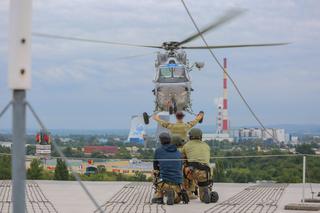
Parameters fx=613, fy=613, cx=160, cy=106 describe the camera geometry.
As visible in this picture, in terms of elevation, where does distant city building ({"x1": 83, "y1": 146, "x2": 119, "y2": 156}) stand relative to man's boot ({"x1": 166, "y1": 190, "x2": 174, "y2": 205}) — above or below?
below

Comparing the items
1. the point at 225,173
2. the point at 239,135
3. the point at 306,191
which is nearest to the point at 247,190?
the point at 306,191

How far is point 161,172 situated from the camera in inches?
385

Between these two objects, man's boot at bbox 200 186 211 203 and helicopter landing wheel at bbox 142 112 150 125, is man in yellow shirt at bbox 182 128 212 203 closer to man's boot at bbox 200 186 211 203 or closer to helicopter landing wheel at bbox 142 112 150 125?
man's boot at bbox 200 186 211 203

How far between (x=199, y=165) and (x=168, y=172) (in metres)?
0.63

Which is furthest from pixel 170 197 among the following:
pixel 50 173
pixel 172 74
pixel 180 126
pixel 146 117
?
pixel 50 173

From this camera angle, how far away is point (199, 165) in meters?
10.0

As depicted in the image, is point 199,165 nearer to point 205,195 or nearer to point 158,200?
point 205,195

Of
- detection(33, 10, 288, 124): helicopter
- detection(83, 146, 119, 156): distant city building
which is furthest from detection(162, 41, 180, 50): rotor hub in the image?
detection(83, 146, 119, 156): distant city building

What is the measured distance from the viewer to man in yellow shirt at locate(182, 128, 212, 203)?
390 inches

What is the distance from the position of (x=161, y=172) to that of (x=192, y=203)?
2.39 ft

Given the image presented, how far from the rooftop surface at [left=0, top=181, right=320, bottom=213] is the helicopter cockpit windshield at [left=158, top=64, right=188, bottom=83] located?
3.16m

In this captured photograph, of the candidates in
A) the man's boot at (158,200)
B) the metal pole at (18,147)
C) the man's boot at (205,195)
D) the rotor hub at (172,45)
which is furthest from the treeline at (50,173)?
the metal pole at (18,147)

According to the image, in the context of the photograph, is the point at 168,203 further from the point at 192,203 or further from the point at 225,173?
the point at 225,173

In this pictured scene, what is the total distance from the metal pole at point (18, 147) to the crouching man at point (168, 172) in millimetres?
5286
